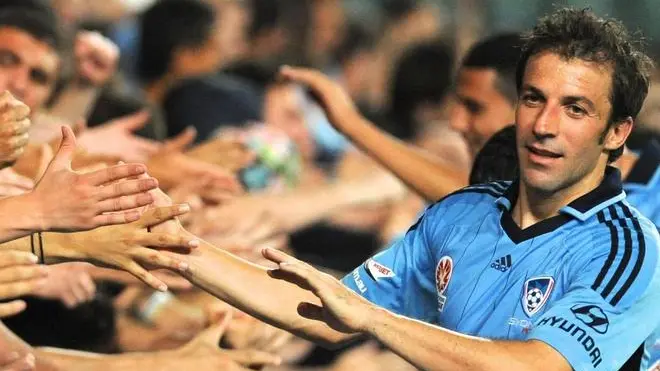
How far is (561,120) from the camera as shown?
12.9ft

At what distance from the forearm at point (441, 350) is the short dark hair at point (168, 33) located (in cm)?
459

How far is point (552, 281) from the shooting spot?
395 cm

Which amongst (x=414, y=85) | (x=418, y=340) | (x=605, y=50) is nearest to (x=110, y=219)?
(x=418, y=340)

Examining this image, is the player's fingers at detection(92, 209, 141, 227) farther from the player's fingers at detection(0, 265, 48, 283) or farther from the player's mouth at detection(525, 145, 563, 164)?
the player's mouth at detection(525, 145, 563, 164)

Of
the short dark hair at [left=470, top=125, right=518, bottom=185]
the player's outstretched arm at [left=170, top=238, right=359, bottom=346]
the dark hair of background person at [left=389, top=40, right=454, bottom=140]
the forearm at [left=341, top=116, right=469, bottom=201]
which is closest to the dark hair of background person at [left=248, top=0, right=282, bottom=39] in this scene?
the dark hair of background person at [left=389, top=40, right=454, bottom=140]

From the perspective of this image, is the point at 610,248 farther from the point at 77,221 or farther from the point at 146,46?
the point at 146,46

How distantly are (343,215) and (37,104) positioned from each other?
9.27 feet

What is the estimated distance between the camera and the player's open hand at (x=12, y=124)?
420cm

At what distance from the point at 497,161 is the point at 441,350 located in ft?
3.94

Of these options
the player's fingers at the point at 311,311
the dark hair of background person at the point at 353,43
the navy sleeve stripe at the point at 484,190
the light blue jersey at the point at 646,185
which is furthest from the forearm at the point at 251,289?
the dark hair of background person at the point at 353,43

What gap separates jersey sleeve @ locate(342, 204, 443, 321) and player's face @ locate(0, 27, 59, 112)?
6.42 ft

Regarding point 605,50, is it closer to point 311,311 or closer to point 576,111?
point 576,111

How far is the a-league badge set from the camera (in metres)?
4.12

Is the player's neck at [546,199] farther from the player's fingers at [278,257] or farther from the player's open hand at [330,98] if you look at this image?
the player's open hand at [330,98]
